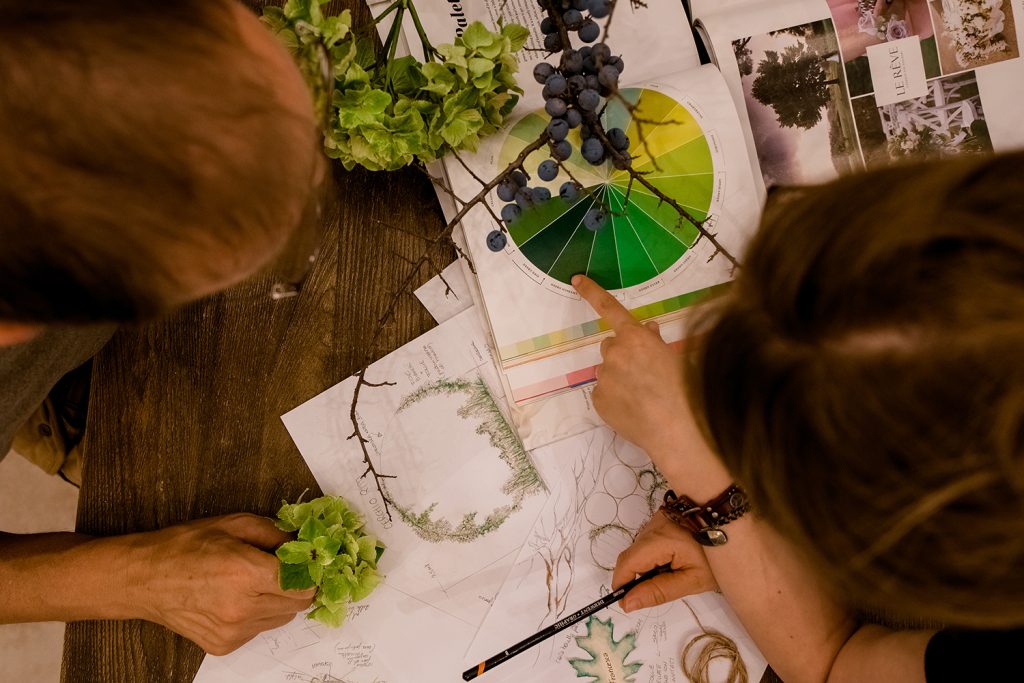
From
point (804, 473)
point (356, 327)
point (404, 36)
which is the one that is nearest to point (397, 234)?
point (356, 327)

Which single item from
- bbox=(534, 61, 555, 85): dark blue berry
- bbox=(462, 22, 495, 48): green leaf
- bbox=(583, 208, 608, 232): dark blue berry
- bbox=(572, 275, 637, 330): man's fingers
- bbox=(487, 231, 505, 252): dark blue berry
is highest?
bbox=(462, 22, 495, 48): green leaf

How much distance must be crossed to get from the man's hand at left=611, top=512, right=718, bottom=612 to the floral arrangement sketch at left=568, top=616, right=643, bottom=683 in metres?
0.05

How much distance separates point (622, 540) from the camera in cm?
77

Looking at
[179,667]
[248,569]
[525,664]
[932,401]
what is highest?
[932,401]

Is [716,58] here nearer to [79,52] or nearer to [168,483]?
[79,52]

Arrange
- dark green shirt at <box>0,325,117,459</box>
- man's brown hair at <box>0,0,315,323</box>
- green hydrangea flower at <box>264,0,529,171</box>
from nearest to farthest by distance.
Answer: man's brown hair at <box>0,0,315,323</box>
green hydrangea flower at <box>264,0,529,171</box>
dark green shirt at <box>0,325,117,459</box>

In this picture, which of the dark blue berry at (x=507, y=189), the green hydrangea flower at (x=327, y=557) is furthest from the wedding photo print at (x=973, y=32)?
the green hydrangea flower at (x=327, y=557)

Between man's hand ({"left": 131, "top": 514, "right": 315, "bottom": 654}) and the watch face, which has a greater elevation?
man's hand ({"left": 131, "top": 514, "right": 315, "bottom": 654})

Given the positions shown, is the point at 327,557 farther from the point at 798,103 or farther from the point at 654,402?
the point at 798,103

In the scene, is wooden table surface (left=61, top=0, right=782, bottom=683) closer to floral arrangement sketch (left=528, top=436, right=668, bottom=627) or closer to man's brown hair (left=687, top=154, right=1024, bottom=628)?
floral arrangement sketch (left=528, top=436, right=668, bottom=627)

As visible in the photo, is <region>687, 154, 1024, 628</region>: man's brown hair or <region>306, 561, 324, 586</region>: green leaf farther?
<region>306, 561, 324, 586</region>: green leaf

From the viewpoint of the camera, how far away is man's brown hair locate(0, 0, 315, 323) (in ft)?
1.19

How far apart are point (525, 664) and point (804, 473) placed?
18.1 inches

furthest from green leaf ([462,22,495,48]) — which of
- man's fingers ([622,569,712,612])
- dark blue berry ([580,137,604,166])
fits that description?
man's fingers ([622,569,712,612])
